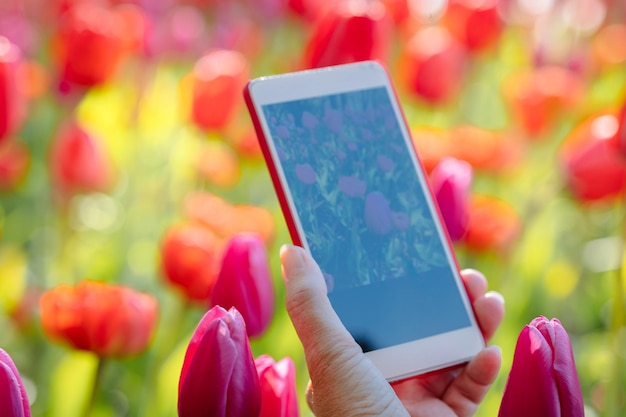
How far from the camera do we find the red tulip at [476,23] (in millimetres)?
1378

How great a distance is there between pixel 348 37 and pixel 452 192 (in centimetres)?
19

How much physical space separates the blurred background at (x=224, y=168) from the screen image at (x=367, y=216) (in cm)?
16

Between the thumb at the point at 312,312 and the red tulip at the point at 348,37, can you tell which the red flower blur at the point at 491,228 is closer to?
the red tulip at the point at 348,37

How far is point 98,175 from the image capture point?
1096mm

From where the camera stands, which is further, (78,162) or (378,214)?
(78,162)

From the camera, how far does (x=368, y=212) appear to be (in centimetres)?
69

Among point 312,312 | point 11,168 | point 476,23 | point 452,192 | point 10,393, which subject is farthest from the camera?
point 476,23

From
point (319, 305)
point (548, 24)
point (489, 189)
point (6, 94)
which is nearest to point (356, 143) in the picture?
point (319, 305)

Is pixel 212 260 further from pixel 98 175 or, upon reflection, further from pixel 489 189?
pixel 489 189

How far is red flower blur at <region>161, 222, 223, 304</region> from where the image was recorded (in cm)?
86

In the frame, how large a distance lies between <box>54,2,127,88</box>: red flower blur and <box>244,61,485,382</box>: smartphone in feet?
1.49

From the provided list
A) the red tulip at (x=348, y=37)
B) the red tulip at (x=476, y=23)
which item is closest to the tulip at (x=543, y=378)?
the red tulip at (x=348, y=37)

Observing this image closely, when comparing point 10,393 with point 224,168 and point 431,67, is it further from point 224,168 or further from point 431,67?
point 431,67

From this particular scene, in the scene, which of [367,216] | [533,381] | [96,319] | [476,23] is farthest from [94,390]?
[476,23]
